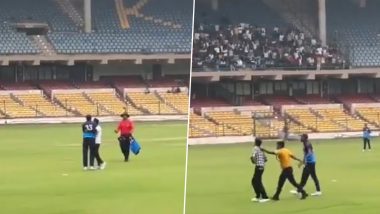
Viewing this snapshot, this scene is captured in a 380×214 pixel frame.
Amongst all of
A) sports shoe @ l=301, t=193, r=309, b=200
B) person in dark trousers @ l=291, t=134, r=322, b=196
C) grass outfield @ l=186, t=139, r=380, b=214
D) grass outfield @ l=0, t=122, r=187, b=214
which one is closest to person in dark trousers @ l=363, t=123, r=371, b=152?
grass outfield @ l=186, t=139, r=380, b=214

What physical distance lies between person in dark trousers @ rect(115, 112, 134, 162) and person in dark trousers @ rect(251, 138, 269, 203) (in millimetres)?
5188

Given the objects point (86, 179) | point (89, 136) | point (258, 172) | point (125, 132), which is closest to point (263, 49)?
point (258, 172)

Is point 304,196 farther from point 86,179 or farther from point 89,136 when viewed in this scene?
point 89,136

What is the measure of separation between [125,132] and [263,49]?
5062 mm

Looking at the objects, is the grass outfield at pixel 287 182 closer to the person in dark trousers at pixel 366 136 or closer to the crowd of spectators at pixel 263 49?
the person in dark trousers at pixel 366 136

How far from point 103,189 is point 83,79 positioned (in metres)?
14.1

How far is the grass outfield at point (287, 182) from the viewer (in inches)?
182

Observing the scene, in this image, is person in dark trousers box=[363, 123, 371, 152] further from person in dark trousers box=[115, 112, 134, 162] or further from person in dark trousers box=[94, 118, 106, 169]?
person in dark trousers box=[115, 112, 134, 162]

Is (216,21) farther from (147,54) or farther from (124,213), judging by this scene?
(147,54)

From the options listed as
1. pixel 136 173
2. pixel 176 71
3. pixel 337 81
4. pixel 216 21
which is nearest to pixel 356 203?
pixel 337 81

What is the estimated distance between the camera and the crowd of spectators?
4879mm

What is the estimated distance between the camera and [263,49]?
17.5ft

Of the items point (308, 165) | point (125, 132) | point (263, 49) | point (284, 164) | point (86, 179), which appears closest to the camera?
point (284, 164)

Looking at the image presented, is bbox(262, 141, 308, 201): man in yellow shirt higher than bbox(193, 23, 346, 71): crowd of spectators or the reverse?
the reverse
